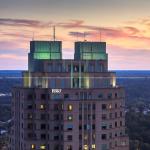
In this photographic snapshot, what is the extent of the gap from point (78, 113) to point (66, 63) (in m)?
5.95

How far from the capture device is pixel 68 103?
7231cm

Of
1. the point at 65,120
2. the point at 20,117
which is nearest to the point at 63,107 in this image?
the point at 65,120

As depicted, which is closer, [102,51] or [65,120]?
[65,120]

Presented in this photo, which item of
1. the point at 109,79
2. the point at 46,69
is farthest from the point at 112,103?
the point at 46,69

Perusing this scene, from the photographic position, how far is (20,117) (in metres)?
75.4

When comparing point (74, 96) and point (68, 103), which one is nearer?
point (68, 103)

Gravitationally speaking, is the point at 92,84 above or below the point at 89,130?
above

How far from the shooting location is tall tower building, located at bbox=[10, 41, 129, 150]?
72625 mm

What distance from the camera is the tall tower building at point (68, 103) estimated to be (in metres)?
72.6

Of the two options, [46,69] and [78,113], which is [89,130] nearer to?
[78,113]

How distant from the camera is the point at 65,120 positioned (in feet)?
237

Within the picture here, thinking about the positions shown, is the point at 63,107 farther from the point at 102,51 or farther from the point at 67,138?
the point at 102,51

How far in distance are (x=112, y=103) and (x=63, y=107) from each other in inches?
239

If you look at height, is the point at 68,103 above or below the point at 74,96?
below
